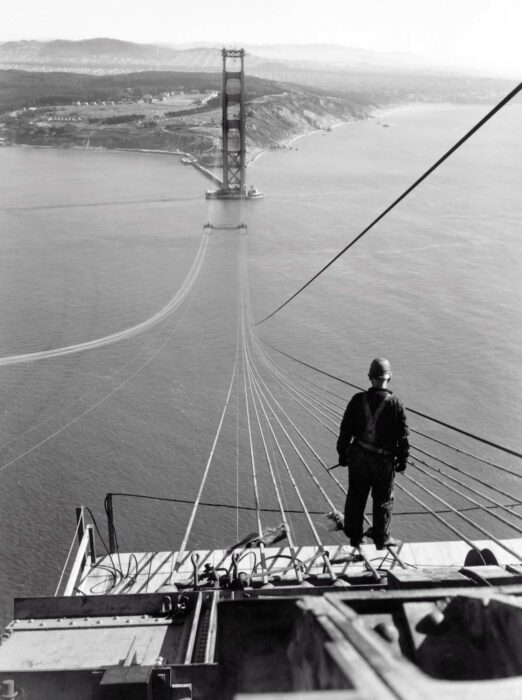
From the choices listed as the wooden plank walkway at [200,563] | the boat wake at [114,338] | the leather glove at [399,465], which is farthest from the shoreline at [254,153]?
the leather glove at [399,465]

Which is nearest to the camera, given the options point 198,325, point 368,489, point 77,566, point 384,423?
point 384,423

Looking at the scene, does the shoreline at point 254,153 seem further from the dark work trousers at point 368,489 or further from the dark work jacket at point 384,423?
the dark work jacket at point 384,423

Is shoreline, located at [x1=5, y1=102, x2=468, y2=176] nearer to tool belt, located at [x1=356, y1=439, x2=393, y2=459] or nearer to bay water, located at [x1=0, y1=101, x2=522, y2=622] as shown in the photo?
bay water, located at [x1=0, y1=101, x2=522, y2=622]

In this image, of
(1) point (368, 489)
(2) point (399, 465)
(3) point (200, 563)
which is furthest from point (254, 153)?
(2) point (399, 465)

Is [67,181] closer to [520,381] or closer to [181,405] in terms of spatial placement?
[181,405]

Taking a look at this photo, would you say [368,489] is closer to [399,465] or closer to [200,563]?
[399,465]

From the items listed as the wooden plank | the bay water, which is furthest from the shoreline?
the wooden plank

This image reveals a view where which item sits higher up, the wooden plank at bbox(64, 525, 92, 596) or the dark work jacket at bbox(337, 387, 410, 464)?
the dark work jacket at bbox(337, 387, 410, 464)
